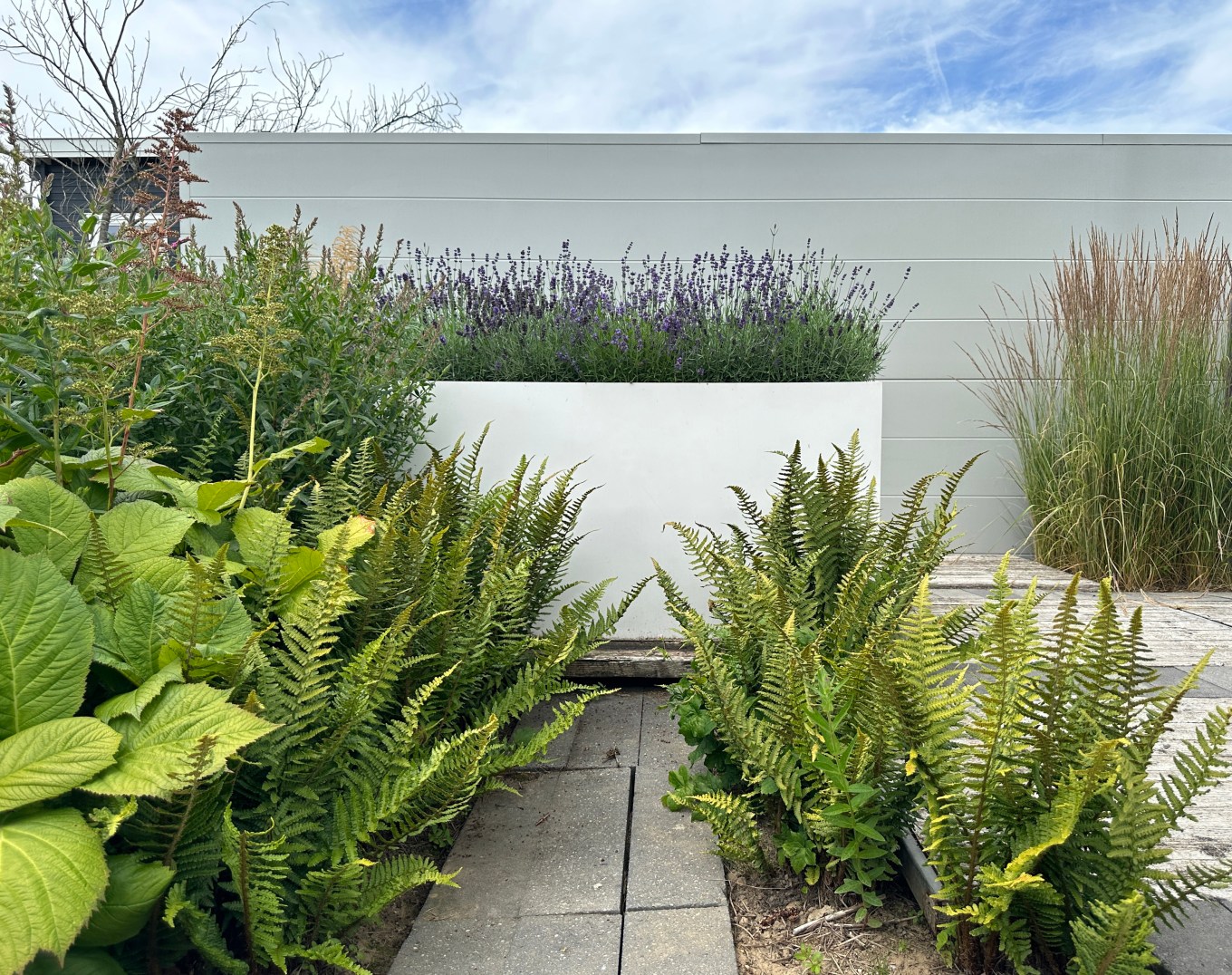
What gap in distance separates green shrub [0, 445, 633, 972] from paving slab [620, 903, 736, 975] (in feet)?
1.02

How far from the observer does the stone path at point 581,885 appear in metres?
1.32

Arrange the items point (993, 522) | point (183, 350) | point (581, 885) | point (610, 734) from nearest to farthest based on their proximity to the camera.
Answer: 1. point (581, 885)
2. point (183, 350)
3. point (610, 734)
4. point (993, 522)

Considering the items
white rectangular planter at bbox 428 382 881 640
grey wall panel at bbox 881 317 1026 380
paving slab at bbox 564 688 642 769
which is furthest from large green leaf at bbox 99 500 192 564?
grey wall panel at bbox 881 317 1026 380

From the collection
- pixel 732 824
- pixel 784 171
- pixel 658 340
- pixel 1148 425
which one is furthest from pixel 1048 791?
pixel 784 171

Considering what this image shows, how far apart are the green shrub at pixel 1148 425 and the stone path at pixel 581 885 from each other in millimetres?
Result: 3249

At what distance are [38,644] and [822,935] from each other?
1.17m

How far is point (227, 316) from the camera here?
7.02ft

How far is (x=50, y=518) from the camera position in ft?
4.28

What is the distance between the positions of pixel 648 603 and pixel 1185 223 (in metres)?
4.98

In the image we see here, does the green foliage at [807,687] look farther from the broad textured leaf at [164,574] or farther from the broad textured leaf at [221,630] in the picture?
the broad textured leaf at [164,574]

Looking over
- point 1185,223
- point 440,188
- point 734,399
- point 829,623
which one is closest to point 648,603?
point 734,399

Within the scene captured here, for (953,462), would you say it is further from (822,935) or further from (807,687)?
(822,935)

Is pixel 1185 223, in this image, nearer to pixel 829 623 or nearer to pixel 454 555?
pixel 829 623

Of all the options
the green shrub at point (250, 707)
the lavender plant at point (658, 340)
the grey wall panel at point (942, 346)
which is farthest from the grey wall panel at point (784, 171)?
the green shrub at point (250, 707)
